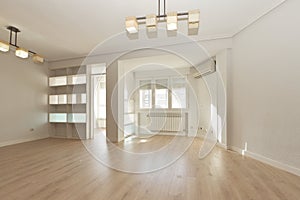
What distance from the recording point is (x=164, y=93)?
596 centimetres

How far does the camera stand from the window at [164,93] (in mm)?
5746

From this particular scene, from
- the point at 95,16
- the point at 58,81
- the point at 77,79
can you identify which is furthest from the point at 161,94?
the point at 95,16

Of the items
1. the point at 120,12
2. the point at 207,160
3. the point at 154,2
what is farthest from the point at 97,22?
the point at 207,160

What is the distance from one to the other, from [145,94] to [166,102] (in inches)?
32.0

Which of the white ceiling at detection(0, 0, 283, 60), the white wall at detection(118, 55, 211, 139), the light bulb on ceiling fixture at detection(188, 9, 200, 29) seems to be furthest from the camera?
the white wall at detection(118, 55, 211, 139)

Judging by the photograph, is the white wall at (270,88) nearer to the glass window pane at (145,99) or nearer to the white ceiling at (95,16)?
the white ceiling at (95,16)

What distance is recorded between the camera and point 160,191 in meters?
1.84

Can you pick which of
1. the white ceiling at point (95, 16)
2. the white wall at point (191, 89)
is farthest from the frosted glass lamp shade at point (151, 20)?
the white wall at point (191, 89)

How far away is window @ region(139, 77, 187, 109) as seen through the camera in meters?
5.75

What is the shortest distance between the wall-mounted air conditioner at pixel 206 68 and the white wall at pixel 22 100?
15.6 ft

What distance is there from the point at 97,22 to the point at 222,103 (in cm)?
304

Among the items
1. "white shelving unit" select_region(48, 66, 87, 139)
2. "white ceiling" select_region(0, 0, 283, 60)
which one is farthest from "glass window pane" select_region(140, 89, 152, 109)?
"white ceiling" select_region(0, 0, 283, 60)

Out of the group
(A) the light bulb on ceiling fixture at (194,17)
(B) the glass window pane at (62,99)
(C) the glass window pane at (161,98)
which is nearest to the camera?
(A) the light bulb on ceiling fixture at (194,17)

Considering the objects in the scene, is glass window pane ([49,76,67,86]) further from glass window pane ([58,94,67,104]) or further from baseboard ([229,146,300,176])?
baseboard ([229,146,300,176])
